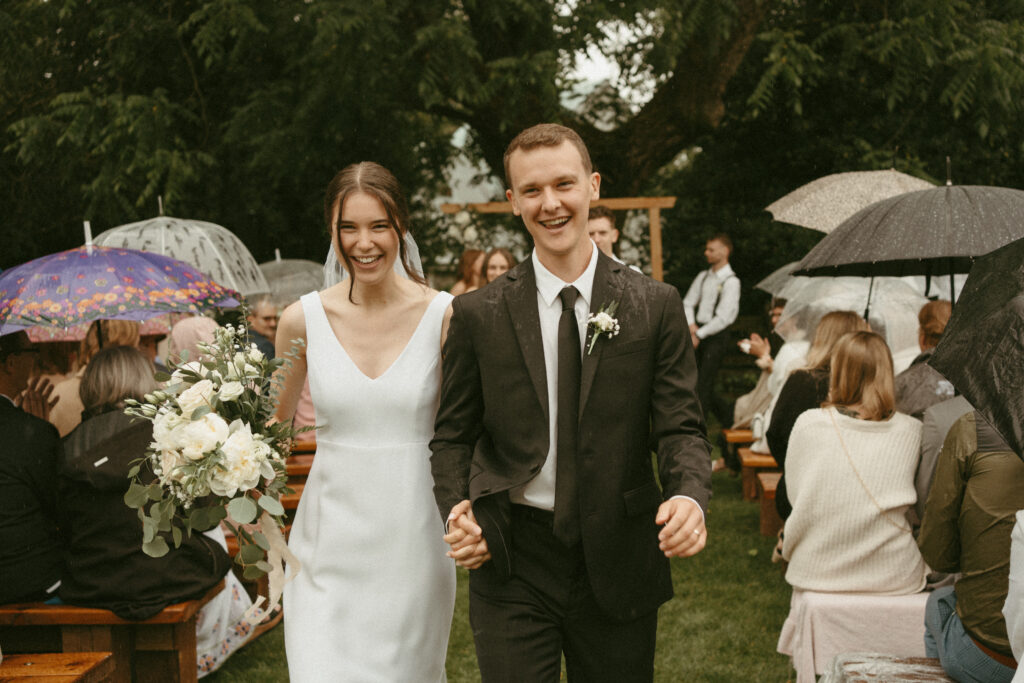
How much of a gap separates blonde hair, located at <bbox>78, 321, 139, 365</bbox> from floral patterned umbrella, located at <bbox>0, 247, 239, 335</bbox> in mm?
1062

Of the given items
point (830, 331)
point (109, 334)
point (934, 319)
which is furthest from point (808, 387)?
point (109, 334)

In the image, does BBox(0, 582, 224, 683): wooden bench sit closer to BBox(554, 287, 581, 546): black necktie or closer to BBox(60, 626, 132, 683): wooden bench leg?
BBox(60, 626, 132, 683): wooden bench leg

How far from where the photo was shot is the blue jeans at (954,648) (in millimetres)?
3377

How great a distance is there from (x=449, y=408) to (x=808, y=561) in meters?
2.54

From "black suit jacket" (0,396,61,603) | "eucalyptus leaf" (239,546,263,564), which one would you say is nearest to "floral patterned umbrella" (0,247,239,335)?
"black suit jacket" (0,396,61,603)

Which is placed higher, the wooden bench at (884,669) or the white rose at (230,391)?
the white rose at (230,391)

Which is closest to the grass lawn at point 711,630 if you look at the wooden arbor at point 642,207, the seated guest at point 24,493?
the seated guest at point 24,493

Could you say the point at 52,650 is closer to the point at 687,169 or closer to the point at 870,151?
the point at 870,151

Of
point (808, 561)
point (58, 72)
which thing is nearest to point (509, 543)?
point (808, 561)

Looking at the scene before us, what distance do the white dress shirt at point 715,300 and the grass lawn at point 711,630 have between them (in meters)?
3.43

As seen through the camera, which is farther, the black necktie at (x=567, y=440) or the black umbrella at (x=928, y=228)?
the black umbrella at (x=928, y=228)

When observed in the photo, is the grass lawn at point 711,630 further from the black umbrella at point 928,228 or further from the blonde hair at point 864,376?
the black umbrella at point 928,228

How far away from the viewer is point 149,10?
10992 mm

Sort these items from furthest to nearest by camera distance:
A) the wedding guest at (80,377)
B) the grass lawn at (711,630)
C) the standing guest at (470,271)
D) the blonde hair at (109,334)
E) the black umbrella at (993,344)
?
the standing guest at (470,271), the blonde hair at (109,334), the wedding guest at (80,377), the grass lawn at (711,630), the black umbrella at (993,344)
